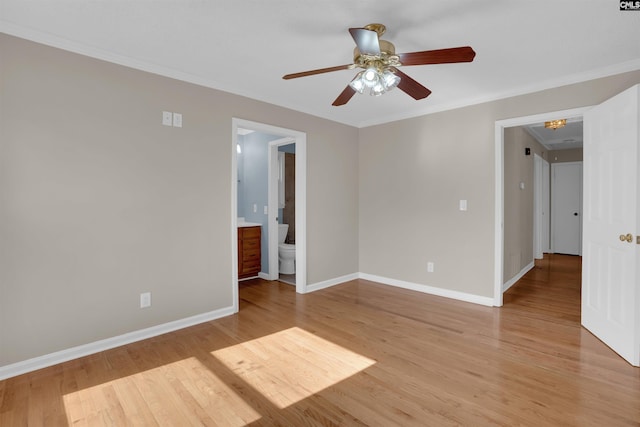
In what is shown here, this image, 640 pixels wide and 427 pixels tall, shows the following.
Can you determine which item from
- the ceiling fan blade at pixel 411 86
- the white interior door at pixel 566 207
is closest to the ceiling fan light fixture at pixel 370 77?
the ceiling fan blade at pixel 411 86

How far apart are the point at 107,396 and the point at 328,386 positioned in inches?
55.0

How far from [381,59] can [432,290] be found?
3135 mm

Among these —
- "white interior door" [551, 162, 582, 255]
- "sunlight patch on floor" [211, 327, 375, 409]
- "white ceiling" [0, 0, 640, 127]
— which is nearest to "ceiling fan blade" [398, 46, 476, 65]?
"white ceiling" [0, 0, 640, 127]

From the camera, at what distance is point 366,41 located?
1909 millimetres

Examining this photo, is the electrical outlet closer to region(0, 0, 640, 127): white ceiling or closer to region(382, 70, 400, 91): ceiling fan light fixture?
region(0, 0, 640, 127): white ceiling

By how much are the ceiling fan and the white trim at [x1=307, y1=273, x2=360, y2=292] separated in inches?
108

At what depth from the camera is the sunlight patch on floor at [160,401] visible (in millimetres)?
1800

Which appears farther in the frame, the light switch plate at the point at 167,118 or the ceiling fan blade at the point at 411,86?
the light switch plate at the point at 167,118

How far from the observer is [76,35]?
2338 millimetres

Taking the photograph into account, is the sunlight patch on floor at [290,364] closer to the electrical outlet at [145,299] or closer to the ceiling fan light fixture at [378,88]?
the electrical outlet at [145,299]

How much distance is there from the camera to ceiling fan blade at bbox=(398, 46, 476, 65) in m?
1.82

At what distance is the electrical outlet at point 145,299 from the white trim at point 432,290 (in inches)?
122

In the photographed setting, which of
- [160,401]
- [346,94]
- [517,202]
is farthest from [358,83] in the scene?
[517,202]

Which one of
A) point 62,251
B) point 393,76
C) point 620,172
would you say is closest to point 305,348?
point 62,251
